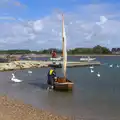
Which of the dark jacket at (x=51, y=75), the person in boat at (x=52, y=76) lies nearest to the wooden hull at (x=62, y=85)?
the person in boat at (x=52, y=76)

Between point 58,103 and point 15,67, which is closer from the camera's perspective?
point 58,103

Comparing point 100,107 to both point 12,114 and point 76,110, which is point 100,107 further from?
point 12,114

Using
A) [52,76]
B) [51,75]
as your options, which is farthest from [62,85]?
[51,75]

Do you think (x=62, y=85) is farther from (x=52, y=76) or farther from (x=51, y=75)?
(x=51, y=75)

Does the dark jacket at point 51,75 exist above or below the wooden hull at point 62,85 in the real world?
above

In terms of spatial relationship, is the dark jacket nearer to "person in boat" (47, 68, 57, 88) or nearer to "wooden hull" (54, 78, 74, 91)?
"person in boat" (47, 68, 57, 88)

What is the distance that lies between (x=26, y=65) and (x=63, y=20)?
60.9 m

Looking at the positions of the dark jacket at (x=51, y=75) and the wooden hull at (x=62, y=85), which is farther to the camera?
the dark jacket at (x=51, y=75)

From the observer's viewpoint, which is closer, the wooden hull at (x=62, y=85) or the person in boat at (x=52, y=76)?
the wooden hull at (x=62, y=85)

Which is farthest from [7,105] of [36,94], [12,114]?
[36,94]

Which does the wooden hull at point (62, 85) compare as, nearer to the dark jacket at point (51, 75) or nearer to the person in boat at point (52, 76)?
the person in boat at point (52, 76)

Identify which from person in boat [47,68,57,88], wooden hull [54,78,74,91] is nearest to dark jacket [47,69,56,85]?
person in boat [47,68,57,88]

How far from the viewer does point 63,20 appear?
3659cm

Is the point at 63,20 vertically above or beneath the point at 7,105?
above
